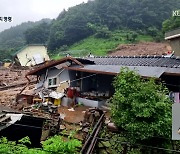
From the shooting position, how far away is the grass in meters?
55.4

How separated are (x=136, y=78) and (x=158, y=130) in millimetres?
2721

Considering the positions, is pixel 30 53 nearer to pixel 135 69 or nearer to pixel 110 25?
pixel 110 25

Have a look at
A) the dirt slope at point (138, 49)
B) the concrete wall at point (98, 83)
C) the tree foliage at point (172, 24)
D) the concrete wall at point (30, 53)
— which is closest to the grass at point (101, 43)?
the dirt slope at point (138, 49)

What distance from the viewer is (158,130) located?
10867 millimetres

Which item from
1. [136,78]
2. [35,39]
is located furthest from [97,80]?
[35,39]

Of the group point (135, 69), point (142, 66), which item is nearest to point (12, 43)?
point (142, 66)

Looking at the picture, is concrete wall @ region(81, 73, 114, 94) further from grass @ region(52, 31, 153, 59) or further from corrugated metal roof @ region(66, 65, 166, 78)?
grass @ region(52, 31, 153, 59)

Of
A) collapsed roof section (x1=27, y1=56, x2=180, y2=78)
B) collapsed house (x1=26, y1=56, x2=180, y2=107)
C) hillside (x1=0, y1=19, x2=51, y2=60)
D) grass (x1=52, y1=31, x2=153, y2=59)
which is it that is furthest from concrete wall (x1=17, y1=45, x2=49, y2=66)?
collapsed roof section (x1=27, y1=56, x2=180, y2=78)

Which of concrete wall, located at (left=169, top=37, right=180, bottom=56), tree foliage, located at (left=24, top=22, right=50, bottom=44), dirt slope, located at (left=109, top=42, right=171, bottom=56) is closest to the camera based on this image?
concrete wall, located at (left=169, top=37, right=180, bottom=56)

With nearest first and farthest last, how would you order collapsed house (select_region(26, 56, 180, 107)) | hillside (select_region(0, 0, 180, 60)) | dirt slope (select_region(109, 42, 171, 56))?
1. collapsed house (select_region(26, 56, 180, 107))
2. dirt slope (select_region(109, 42, 171, 56))
3. hillside (select_region(0, 0, 180, 60))

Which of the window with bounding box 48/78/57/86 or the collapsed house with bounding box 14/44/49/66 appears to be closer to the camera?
the window with bounding box 48/78/57/86

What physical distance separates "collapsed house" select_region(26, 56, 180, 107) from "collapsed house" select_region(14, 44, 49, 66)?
31138 mm

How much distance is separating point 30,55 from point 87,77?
35928mm

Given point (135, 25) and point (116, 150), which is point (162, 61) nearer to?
point (116, 150)
